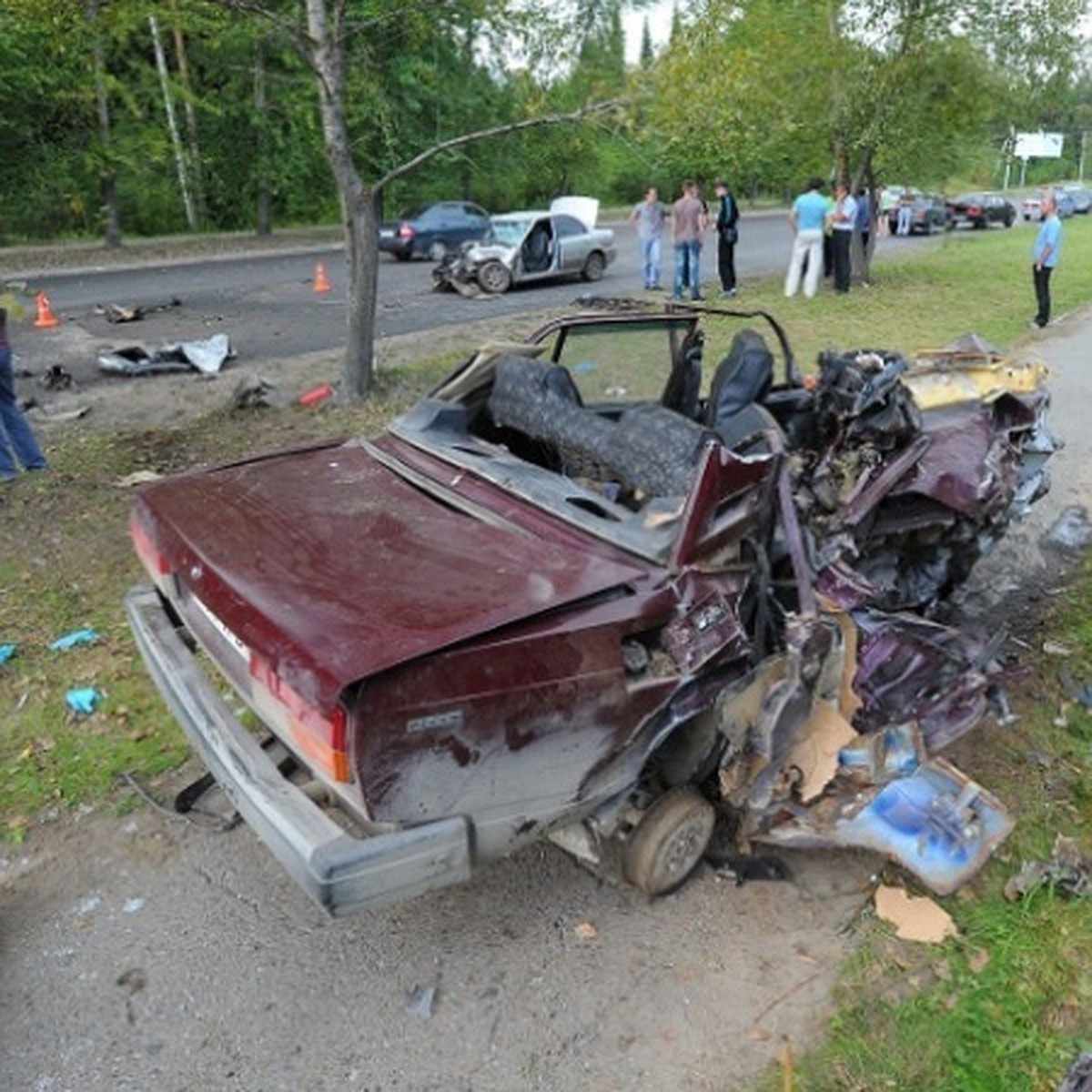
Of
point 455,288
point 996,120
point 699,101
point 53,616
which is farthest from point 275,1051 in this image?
point 996,120

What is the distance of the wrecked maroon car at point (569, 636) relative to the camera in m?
2.43

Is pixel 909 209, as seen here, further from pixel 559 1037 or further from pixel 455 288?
pixel 559 1037

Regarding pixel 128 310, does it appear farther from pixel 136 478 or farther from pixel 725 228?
pixel 725 228

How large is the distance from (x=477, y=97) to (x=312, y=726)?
26.3m

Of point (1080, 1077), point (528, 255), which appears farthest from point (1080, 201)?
point (1080, 1077)

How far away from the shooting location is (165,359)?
10.7m

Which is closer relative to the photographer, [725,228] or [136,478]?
[136,478]

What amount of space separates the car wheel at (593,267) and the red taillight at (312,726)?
16.6 meters

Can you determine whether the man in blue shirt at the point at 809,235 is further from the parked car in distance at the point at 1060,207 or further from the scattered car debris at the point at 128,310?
the parked car in distance at the point at 1060,207

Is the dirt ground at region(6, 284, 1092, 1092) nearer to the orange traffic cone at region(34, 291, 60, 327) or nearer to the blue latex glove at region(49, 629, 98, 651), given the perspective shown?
the blue latex glove at region(49, 629, 98, 651)

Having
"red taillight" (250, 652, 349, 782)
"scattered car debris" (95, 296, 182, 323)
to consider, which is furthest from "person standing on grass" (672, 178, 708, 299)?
"red taillight" (250, 652, 349, 782)

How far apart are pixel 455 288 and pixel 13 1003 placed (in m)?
15.0

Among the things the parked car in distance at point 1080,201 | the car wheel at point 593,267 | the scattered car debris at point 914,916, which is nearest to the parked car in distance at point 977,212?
the parked car in distance at point 1080,201

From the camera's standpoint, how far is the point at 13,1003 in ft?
9.39
